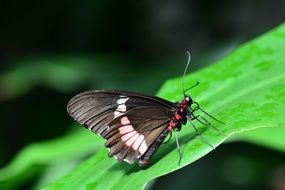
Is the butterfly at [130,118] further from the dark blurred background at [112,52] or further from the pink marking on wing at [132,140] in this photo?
the dark blurred background at [112,52]

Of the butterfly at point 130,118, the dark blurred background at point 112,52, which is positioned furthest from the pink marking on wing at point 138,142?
the dark blurred background at point 112,52

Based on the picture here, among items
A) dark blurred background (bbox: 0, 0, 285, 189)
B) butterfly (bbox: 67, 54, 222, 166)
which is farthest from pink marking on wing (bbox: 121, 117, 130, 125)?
dark blurred background (bbox: 0, 0, 285, 189)

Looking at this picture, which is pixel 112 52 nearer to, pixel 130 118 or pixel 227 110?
pixel 130 118

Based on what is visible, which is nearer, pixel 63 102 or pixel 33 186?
pixel 33 186

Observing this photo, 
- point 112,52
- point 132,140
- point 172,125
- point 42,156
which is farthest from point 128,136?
point 112,52

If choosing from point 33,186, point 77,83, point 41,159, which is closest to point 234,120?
point 41,159

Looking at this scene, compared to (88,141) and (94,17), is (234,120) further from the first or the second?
(94,17)

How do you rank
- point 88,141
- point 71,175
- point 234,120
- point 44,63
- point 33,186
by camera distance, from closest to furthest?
point 234,120, point 71,175, point 88,141, point 33,186, point 44,63
